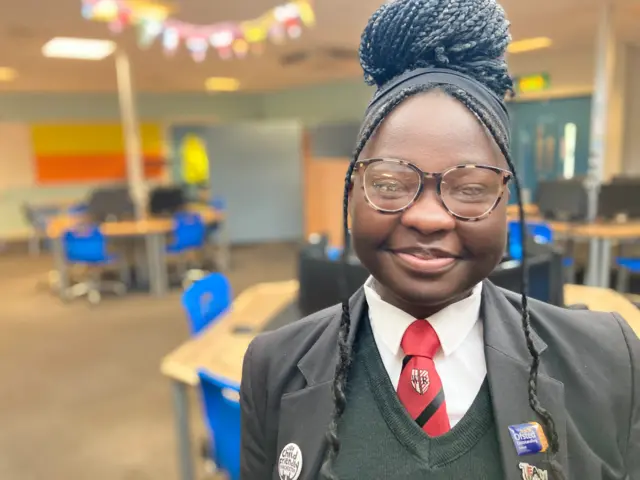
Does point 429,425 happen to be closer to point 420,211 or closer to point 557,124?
point 420,211

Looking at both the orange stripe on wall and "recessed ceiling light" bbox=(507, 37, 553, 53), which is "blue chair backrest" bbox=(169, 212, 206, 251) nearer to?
"recessed ceiling light" bbox=(507, 37, 553, 53)

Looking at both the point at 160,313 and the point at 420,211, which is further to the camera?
the point at 160,313

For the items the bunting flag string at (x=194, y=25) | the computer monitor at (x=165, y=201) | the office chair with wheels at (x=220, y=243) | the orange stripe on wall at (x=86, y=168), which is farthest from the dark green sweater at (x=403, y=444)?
the orange stripe on wall at (x=86, y=168)

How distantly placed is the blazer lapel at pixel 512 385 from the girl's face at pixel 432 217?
90mm

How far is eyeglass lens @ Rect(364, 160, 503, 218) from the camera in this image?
24.0 inches

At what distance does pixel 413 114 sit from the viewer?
62cm

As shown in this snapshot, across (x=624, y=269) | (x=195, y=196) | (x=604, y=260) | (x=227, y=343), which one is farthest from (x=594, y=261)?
(x=195, y=196)

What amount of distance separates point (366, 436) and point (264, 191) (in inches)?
304

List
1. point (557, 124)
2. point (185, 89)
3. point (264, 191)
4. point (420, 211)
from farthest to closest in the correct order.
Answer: point (185, 89), point (264, 191), point (557, 124), point (420, 211)

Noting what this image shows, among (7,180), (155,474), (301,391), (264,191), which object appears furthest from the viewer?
(7,180)

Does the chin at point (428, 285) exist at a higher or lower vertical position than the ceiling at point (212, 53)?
lower

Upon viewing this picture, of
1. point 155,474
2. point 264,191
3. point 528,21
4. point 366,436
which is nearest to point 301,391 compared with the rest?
point 366,436

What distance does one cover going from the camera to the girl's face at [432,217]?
2.00ft

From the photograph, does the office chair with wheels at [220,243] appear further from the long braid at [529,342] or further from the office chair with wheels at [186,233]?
the long braid at [529,342]
